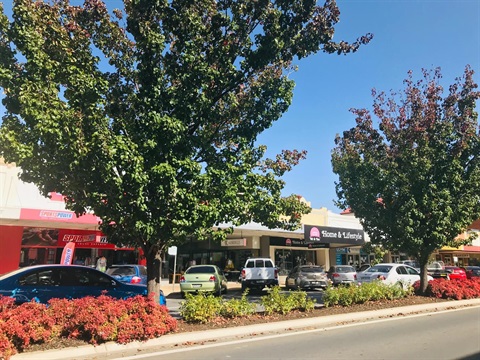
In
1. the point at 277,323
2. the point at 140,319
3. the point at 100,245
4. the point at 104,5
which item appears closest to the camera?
the point at 140,319

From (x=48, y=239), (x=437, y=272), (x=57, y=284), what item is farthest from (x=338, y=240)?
(x=57, y=284)

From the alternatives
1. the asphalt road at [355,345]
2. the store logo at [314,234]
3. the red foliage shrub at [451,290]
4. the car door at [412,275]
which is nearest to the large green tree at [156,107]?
the asphalt road at [355,345]

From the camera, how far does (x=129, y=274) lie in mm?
15125

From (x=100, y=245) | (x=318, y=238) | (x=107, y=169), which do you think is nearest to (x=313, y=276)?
(x=318, y=238)

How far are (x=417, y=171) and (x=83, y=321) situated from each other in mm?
12398

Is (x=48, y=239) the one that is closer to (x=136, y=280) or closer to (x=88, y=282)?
(x=136, y=280)

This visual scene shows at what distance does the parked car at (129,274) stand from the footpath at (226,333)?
6229mm

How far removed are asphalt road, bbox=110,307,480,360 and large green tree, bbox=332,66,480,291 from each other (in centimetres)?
547

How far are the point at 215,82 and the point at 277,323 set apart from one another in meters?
6.16

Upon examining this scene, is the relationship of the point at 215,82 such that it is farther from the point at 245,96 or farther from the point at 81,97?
the point at 81,97

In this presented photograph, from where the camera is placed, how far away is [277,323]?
1039 cm

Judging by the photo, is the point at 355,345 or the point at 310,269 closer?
the point at 355,345

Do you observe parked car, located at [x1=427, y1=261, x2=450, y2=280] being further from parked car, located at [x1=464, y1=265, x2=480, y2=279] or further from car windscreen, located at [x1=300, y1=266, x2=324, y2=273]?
car windscreen, located at [x1=300, y1=266, x2=324, y2=273]

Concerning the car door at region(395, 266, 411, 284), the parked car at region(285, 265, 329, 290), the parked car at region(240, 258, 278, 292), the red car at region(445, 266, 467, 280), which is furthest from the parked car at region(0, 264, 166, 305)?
the red car at region(445, 266, 467, 280)
